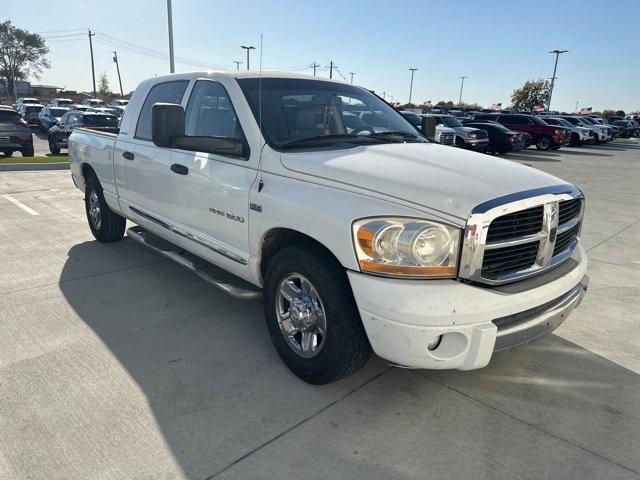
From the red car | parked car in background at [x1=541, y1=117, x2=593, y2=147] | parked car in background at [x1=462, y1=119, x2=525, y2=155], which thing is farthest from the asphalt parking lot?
parked car in background at [x1=541, y1=117, x2=593, y2=147]

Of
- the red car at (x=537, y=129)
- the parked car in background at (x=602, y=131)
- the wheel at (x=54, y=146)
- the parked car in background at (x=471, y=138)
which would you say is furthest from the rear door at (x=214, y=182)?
the parked car in background at (x=602, y=131)

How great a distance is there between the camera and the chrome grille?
2.43m

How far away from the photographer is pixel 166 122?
11.1ft

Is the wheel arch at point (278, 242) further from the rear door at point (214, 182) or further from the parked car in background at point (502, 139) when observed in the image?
the parked car in background at point (502, 139)

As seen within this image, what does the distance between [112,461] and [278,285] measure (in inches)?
52.3

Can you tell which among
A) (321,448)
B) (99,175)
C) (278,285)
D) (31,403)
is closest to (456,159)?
(278,285)

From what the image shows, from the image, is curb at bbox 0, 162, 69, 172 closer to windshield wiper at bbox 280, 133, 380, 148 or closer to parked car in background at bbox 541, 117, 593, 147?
windshield wiper at bbox 280, 133, 380, 148

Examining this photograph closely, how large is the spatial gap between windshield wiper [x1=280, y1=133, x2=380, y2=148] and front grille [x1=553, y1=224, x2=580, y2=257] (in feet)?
4.86

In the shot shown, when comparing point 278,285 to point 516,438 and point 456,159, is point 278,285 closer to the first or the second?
point 456,159

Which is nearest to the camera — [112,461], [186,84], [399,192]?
[112,461]

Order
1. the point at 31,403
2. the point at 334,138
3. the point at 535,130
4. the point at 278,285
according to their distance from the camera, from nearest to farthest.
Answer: the point at 31,403 < the point at 278,285 < the point at 334,138 < the point at 535,130

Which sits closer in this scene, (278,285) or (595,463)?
(595,463)

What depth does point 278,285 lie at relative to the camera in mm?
3162

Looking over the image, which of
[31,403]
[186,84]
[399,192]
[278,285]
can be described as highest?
[186,84]
